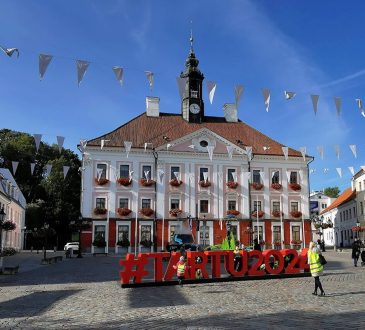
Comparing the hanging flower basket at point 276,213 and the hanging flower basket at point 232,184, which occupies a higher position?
the hanging flower basket at point 232,184

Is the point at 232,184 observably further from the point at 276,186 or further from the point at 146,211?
the point at 146,211

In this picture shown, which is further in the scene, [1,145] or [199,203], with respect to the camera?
[1,145]

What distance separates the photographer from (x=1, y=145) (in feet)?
224

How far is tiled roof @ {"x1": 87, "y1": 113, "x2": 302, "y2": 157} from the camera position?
49.6 meters

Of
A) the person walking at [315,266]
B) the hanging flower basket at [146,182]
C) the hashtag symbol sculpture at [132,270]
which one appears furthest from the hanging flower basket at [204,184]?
the person walking at [315,266]

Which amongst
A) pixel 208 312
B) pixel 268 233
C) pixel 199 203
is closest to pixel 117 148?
pixel 199 203

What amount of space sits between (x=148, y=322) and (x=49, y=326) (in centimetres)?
198

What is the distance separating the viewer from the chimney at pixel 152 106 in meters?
54.2

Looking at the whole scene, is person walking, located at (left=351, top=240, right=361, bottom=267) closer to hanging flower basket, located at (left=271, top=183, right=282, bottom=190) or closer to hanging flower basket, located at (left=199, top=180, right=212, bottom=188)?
hanging flower basket, located at (left=199, top=180, right=212, bottom=188)

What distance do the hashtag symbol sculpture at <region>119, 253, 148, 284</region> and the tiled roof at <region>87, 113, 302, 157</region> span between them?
31810 millimetres

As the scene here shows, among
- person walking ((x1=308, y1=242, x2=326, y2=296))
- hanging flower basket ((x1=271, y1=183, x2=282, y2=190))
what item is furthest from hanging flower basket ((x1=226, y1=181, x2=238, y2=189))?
person walking ((x1=308, y1=242, x2=326, y2=296))

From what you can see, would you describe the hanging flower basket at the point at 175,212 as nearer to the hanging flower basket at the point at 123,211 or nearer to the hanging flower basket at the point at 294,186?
the hanging flower basket at the point at 123,211

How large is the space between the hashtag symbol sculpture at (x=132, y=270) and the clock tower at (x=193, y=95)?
125ft

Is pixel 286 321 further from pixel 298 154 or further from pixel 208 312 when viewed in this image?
pixel 298 154
